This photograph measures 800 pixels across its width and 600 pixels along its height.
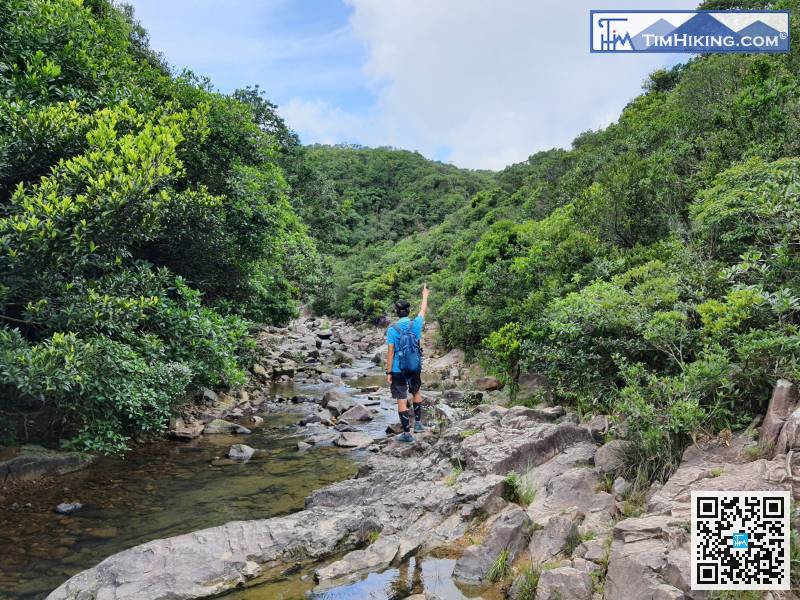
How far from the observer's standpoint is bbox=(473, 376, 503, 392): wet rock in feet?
48.6

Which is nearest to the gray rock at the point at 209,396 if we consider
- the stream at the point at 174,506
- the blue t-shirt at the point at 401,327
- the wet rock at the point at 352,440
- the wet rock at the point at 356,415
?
the stream at the point at 174,506

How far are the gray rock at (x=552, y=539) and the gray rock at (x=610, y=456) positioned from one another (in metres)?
1.30

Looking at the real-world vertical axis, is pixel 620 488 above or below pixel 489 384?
above

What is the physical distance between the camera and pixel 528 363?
11656 mm

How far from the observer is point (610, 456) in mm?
6660

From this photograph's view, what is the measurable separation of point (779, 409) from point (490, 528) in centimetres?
324

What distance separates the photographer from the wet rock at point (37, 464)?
8739 millimetres

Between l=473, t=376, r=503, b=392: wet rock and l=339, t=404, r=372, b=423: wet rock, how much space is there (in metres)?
3.21

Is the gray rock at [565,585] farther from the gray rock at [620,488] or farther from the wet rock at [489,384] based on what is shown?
the wet rock at [489,384]

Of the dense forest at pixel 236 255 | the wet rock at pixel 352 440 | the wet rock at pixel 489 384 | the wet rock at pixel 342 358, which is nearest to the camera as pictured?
the dense forest at pixel 236 255

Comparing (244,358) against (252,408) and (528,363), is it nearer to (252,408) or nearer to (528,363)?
(252,408)

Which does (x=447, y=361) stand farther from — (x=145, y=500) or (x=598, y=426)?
(x=145, y=500)

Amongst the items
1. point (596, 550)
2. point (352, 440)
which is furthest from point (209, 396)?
point (596, 550)

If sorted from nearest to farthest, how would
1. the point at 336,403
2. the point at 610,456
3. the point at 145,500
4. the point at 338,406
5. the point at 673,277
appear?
1. the point at 610,456
2. the point at 145,500
3. the point at 673,277
4. the point at 338,406
5. the point at 336,403
